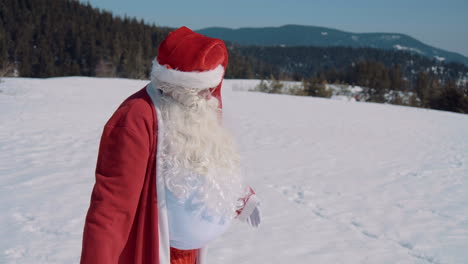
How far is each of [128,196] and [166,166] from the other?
0.16 m

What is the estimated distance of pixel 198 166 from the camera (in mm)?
1269

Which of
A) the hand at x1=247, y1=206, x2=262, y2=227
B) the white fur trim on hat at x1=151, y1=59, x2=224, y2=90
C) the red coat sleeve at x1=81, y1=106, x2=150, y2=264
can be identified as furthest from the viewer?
the hand at x1=247, y1=206, x2=262, y2=227

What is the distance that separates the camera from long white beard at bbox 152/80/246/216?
4.08 feet

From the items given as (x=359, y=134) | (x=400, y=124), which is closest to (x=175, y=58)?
(x=359, y=134)

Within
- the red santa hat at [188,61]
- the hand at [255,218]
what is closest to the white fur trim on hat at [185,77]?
the red santa hat at [188,61]

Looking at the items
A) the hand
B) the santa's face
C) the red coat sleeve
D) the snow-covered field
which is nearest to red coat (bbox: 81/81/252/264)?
the red coat sleeve

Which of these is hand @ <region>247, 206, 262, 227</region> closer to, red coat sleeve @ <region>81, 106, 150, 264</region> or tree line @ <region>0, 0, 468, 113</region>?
red coat sleeve @ <region>81, 106, 150, 264</region>

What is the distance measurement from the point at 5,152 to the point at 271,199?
3884mm

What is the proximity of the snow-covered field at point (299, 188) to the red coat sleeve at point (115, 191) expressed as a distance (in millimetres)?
466

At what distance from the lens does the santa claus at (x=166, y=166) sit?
3.70 ft

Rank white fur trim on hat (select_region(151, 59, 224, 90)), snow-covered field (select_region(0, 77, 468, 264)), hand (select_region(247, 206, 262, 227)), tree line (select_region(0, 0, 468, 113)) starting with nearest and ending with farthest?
white fur trim on hat (select_region(151, 59, 224, 90)) < hand (select_region(247, 206, 262, 227)) < snow-covered field (select_region(0, 77, 468, 264)) < tree line (select_region(0, 0, 468, 113))

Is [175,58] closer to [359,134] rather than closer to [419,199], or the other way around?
[419,199]

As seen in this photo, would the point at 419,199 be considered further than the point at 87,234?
Yes

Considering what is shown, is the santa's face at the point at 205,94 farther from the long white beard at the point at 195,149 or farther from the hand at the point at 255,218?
the hand at the point at 255,218
